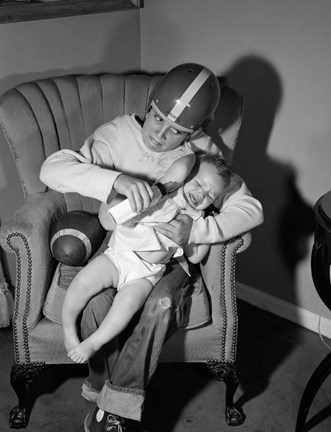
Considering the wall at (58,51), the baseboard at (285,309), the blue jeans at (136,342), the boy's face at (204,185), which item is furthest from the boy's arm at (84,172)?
the baseboard at (285,309)

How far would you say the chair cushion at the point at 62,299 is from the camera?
6.23 ft

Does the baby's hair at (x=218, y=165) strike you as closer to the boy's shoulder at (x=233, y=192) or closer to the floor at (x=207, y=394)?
the boy's shoulder at (x=233, y=192)

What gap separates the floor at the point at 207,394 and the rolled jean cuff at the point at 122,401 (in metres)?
0.23

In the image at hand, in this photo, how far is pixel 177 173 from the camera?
177 centimetres

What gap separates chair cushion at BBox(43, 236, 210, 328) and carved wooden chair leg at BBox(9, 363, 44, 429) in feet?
0.65

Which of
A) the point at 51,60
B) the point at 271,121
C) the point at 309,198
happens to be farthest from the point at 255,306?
the point at 51,60

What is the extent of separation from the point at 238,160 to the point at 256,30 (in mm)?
557

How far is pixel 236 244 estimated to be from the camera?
1924mm

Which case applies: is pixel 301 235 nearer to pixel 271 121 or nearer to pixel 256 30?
pixel 271 121

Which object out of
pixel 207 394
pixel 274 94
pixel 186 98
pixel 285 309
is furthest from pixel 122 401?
pixel 274 94

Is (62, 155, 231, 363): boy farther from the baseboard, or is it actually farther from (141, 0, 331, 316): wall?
the baseboard

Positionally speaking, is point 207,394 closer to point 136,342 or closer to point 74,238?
point 136,342

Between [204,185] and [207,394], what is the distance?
0.84m

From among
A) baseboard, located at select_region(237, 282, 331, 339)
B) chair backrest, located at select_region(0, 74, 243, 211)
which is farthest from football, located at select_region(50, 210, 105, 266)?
baseboard, located at select_region(237, 282, 331, 339)
